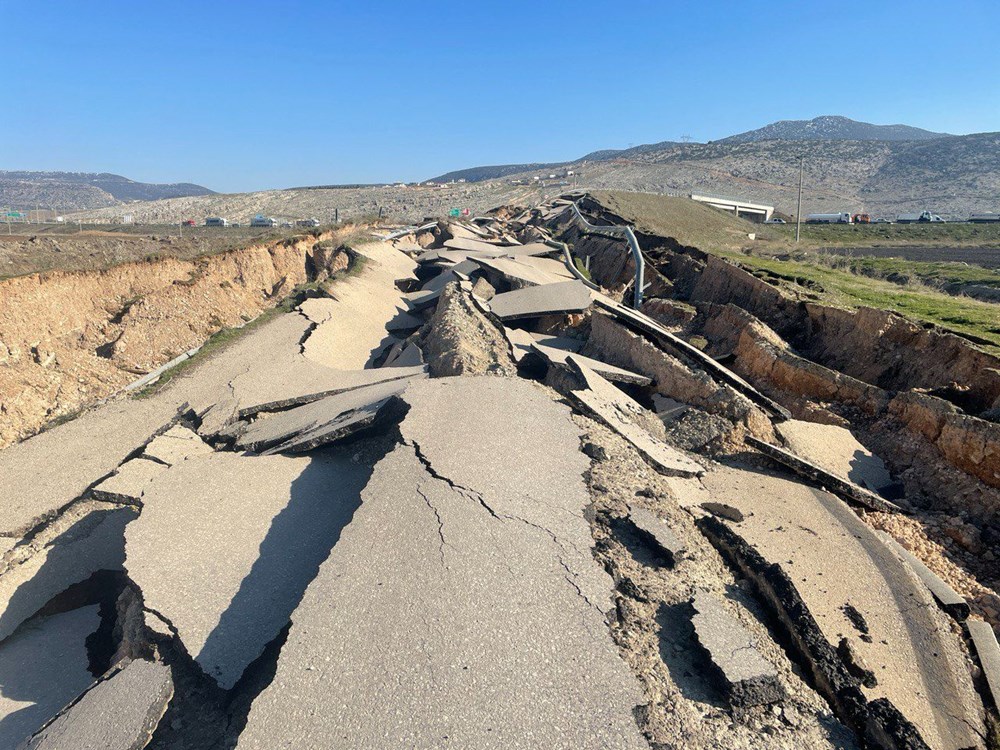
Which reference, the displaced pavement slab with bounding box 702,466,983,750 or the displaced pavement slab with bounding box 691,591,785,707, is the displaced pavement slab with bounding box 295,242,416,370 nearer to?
the displaced pavement slab with bounding box 702,466,983,750

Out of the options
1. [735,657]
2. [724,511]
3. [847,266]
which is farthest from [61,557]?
[847,266]

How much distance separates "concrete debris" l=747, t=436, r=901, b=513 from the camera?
596 cm

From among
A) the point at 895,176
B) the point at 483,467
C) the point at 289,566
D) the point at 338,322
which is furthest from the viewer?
the point at 895,176

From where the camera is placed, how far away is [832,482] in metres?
6.11

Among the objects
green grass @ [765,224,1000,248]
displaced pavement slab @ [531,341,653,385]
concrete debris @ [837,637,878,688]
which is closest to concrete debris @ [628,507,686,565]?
concrete debris @ [837,637,878,688]

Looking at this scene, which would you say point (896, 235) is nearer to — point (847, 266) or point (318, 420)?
point (847, 266)

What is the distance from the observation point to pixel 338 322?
1130 centimetres

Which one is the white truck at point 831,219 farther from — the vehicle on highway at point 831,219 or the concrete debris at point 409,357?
the concrete debris at point 409,357

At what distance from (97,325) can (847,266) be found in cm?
2026

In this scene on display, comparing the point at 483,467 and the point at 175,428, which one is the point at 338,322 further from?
the point at 483,467

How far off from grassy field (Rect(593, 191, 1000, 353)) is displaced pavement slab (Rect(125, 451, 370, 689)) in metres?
8.59

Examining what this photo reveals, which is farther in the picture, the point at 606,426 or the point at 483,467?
the point at 606,426

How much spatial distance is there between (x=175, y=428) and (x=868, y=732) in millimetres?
6907

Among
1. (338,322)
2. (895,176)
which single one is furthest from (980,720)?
(895,176)
